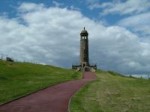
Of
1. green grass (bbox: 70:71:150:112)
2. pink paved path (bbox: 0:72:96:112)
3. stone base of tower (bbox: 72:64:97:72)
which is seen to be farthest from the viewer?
stone base of tower (bbox: 72:64:97:72)

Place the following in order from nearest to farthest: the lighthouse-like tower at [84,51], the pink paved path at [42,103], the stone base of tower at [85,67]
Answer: the pink paved path at [42,103] → the stone base of tower at [85,67] → the lighthouse-like tower at [84,51]

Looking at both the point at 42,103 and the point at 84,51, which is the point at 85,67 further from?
the point at 42,103

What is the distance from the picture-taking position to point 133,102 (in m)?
30.5

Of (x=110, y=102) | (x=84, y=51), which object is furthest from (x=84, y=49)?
(x=110, y=102)

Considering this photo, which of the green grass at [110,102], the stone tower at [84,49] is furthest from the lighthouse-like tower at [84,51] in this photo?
the green grass at [110,102]

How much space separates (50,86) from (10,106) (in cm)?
1452

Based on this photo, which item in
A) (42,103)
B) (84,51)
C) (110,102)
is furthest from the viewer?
(84,51)

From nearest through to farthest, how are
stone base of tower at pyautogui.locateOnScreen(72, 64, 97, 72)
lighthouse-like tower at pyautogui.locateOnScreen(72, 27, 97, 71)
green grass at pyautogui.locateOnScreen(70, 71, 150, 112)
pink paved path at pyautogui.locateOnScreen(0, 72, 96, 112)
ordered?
green grass at pyautogui.locateOnScreen(70, 71, 150, 112)
pink paved path at pyautogui.locateOnScreen(0, 72, 96, 112)
stone base of tower at pyautogui.locateOnScreen(72, 64, 97, 72)
lighthouse-like tower at pyautogui.locateOnScreen(72, 27, 97, 71)

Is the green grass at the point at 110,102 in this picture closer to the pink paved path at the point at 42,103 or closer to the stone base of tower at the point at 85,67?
the pink paved path at the point at 42,103

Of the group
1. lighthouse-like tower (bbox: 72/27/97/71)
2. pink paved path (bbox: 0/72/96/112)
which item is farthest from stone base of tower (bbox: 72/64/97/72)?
pink paved path (bbox: 0/72/96/112)

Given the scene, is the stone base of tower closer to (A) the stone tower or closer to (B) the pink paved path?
(A) the stone tower

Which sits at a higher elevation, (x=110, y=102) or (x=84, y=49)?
(x=84, y=49)

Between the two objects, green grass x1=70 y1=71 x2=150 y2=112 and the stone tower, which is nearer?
green grass x1=70 y1=71 x2=150 y2=112

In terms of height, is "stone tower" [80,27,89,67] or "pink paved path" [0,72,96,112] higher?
"stone tower" [80,27,89,67]
